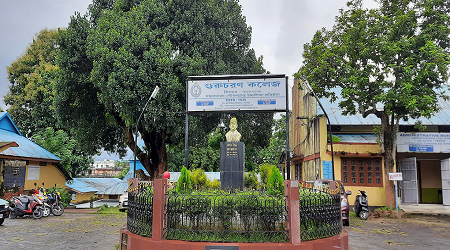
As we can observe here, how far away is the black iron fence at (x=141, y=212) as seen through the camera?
728 cm

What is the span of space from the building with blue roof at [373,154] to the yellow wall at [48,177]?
17136 millimetres

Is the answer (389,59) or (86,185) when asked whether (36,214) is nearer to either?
(86,185)

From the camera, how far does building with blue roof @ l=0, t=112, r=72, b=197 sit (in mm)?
18562

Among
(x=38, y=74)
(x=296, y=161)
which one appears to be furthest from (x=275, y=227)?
(x=38, y=74)

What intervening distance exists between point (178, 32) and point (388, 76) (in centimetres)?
1075

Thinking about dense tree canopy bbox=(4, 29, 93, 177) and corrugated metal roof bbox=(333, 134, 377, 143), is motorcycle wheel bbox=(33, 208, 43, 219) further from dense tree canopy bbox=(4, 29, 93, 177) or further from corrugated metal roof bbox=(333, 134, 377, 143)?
corrugated metal roof bbox=(333, 134, 377, 143)

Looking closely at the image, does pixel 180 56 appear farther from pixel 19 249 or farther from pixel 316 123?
pixel 19 249

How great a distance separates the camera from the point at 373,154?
60.1ft

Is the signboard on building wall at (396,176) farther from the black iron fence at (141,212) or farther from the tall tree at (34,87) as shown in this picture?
the tall tree at (34,87)

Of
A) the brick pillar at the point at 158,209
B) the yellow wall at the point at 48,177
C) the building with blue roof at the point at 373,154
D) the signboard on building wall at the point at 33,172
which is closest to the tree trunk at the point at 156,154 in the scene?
the yellow wall at the point at 48,177

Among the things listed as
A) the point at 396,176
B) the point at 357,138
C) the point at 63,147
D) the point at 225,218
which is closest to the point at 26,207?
the point at 63,147

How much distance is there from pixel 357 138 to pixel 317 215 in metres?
14.3

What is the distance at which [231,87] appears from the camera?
43.3 ft

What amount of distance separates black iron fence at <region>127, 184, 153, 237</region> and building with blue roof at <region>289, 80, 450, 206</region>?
12065 mm
